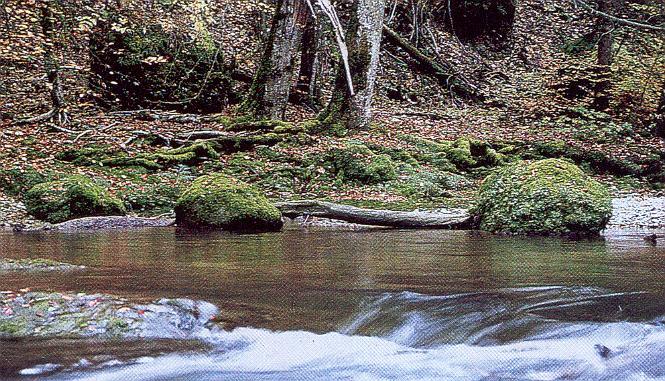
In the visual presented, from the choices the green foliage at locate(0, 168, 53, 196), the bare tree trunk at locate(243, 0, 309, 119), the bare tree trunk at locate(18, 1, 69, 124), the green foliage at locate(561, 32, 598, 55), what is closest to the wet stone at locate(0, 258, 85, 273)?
the green foliage at locate(0, 168, 53, 196)

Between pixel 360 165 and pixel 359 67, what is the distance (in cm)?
302

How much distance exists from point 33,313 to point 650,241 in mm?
6983

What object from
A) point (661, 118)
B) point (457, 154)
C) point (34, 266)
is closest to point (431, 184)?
point (457, 154)

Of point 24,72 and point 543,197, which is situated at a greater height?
point 24,72

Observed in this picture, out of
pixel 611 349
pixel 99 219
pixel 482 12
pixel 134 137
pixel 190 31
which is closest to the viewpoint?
pixel 611 349

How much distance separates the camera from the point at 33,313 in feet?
14.0

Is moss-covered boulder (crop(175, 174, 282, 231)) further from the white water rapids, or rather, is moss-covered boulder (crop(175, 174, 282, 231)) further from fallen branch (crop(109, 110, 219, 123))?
fallen branch (crop(109, 110, 219, 123))

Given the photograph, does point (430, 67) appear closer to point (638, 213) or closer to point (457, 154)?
point (457, 154)

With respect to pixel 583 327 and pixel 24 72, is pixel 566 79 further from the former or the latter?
pixel 583 327

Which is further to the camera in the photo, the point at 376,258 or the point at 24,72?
the point at 24,72

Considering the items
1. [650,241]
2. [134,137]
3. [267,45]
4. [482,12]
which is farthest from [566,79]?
[650,241]

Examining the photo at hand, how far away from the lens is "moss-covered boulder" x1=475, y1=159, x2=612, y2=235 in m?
9.54

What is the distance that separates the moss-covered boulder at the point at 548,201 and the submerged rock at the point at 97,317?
600 centimetres

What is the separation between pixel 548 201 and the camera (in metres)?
9.61
